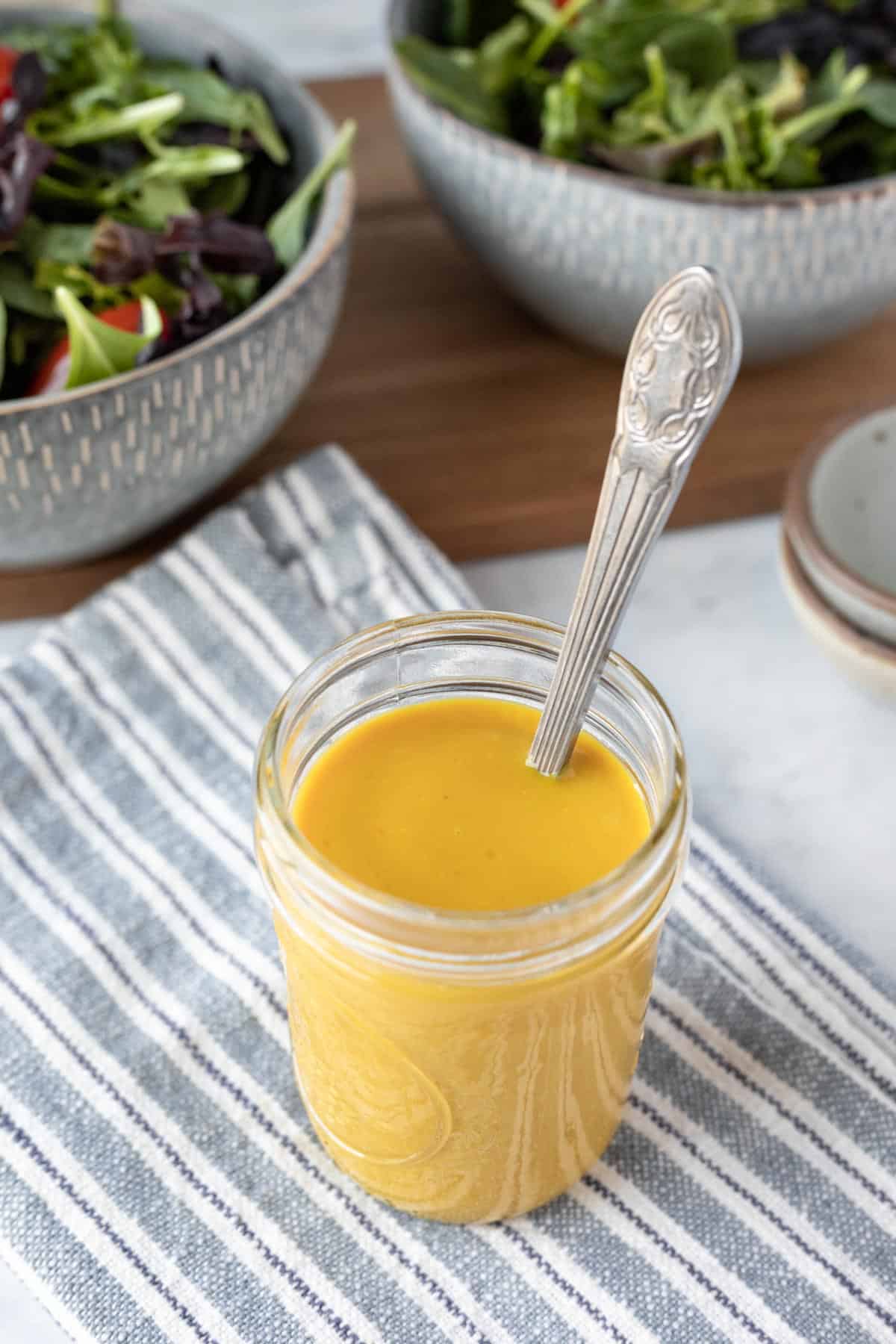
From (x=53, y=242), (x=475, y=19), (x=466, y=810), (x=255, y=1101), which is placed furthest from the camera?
(x=475, y=19)

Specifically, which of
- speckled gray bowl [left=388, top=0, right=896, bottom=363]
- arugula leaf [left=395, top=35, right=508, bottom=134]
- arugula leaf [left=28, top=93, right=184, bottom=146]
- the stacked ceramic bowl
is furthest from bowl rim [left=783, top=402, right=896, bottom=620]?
arugula leaf [left=28, top=93, right=184, bottom=146]

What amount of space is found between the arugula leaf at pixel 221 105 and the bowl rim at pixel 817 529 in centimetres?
45

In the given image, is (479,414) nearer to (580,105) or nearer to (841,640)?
(580,105)

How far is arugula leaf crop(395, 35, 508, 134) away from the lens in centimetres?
108

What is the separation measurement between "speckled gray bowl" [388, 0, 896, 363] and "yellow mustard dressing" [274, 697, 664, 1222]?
480mm

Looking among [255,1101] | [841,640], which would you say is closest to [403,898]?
[255,1101]

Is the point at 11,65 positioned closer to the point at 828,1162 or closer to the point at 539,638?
the point at 539,638

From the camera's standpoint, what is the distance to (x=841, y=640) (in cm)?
89

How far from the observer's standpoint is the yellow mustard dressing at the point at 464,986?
60 centimetres

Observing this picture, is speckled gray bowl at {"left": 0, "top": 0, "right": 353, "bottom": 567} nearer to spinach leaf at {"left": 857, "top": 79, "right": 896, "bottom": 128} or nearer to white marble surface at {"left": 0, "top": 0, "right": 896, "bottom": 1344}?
white marble surface at {"left": 0, "top": 0, "right": 896, "bottom": 1344}

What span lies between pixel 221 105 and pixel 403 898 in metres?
0.72

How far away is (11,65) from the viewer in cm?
105

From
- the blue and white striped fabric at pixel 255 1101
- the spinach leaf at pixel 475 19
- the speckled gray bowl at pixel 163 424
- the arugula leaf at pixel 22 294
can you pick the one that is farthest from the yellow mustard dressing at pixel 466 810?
the spinach leaf at pixel 475 19

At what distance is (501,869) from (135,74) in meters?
0.76
